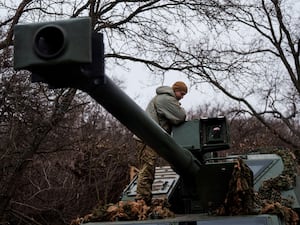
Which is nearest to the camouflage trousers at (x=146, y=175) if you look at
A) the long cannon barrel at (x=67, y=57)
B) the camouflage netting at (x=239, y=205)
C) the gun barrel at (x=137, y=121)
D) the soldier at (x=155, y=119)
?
the soldier at (x=155, y=119)

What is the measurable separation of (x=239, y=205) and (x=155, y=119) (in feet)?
4.88

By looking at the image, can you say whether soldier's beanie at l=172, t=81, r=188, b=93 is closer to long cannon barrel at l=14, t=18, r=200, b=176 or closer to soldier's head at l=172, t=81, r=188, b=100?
soldier's head at l=172, t=81, r=188, b=100

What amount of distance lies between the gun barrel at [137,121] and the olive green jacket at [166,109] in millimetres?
1094

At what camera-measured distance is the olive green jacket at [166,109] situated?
6.62m

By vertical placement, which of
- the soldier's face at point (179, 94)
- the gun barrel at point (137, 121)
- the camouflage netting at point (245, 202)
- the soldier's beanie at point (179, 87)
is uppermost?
the soldier's beanie at point (179, 87)

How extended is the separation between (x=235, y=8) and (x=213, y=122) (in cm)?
548

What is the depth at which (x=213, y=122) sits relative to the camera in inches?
261

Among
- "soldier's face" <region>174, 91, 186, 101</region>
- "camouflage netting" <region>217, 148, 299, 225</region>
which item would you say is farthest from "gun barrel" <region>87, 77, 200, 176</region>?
"soldier's face" <region>174, 91, 186, 101</region>

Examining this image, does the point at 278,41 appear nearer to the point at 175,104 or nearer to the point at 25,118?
the point at 25,118

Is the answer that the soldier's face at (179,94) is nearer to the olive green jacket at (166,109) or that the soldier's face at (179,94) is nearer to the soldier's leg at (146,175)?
the olive green jacket at (166,109)

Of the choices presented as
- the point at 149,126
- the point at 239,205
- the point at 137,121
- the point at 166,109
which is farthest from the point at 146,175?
the point at 137,121

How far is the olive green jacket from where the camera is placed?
6.62m

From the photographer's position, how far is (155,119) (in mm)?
6645

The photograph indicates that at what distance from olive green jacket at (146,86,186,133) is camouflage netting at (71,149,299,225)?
87cm
